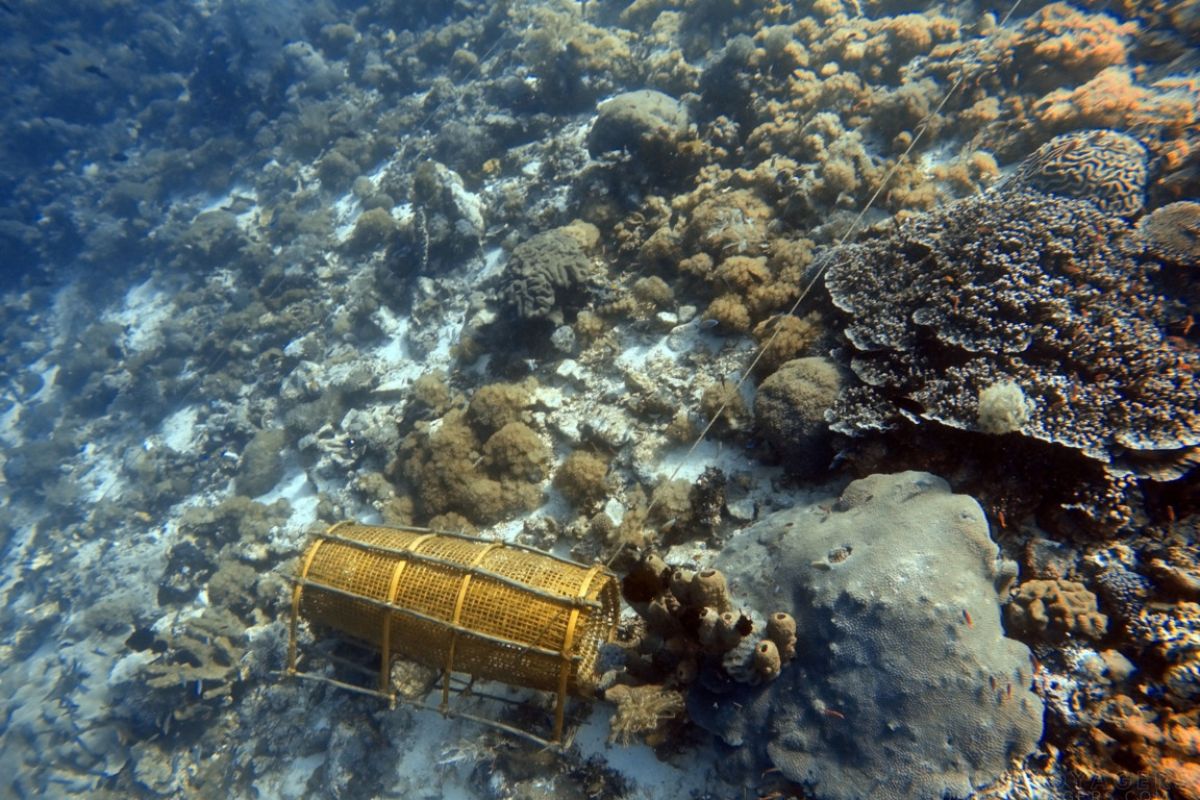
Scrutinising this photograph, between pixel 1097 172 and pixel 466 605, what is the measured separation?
7.79 m

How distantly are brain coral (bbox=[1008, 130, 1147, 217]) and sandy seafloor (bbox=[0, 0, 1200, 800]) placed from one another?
49 millimetres

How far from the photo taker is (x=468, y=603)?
4289 mm

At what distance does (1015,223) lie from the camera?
512cm

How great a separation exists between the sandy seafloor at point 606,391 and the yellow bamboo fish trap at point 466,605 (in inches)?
22.5

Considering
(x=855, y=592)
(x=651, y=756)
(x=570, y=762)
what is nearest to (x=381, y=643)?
(x=570, y=762)

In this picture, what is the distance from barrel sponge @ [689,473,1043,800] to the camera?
3305 mm

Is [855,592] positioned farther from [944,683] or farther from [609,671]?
[609,671]

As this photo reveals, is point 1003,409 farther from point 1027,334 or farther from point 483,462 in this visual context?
point 483,462

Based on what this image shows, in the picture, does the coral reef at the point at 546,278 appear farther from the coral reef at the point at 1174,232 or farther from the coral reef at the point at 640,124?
the coral reef at the point at 1174,232

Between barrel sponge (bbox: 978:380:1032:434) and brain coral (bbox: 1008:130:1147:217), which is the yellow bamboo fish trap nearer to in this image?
barrel sponge (bbox: 978:380:1032:434)

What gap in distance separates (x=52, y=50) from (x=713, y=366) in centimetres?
3519

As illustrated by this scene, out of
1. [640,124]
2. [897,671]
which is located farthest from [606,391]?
[640,124]

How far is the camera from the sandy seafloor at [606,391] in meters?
4.03

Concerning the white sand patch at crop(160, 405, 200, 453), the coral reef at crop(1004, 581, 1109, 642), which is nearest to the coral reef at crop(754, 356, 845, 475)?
the coral reef at crop(1004, 581, 1109, 642)
